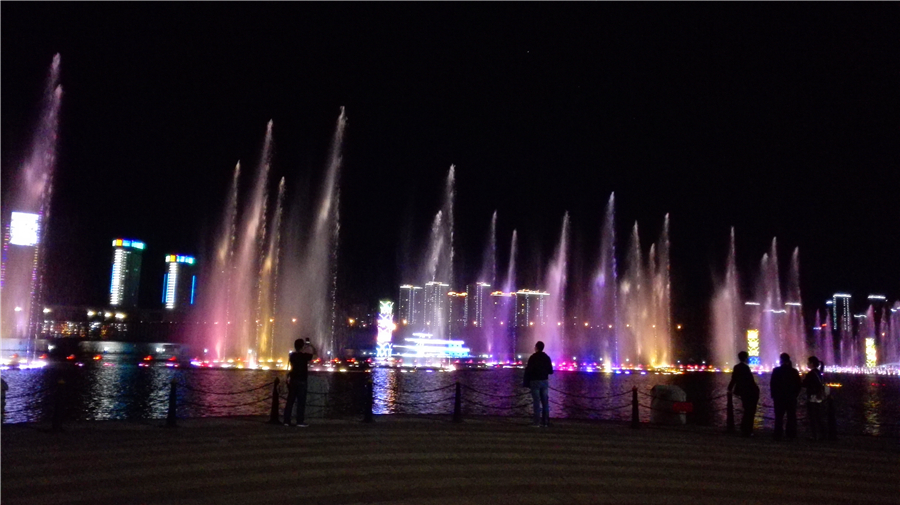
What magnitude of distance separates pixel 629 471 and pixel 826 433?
7.94 metres

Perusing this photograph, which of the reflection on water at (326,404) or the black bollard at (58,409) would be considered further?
the reflection on water at (326,404)

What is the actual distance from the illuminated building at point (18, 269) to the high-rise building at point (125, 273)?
86.8 meters

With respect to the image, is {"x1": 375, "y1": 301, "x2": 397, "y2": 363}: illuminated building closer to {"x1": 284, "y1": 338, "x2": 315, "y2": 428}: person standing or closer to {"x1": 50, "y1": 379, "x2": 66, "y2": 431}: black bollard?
{"x1": 284, "y1": 338, "x2": 315, "y2": 428}: person standing

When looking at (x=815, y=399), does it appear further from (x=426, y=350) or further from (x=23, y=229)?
(x=426, y=350)

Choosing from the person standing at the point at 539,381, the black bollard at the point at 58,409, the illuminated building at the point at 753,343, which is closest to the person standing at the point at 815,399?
the person standing at the point at 539,381

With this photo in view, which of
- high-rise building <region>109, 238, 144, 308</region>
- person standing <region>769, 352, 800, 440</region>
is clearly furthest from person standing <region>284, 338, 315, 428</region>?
high-rise building <region>109, 238, 144, 308</region>

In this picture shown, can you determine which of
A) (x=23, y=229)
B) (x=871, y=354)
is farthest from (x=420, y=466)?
(x=871, y=354)

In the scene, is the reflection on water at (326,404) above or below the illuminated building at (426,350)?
below

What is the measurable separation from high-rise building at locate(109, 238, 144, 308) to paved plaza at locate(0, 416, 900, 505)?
190676mm

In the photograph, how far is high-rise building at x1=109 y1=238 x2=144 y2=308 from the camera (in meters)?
188

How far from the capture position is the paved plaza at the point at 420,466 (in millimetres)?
8438

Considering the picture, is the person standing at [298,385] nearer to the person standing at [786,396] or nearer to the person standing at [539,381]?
the person standing at [539,381]

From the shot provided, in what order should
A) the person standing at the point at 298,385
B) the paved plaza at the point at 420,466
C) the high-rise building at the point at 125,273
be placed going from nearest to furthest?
the paved plaza at the point at 420,466 → the person standing at the point at 298,385 → the high-rise building at the point at 125,273

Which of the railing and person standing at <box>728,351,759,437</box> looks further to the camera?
the railing
